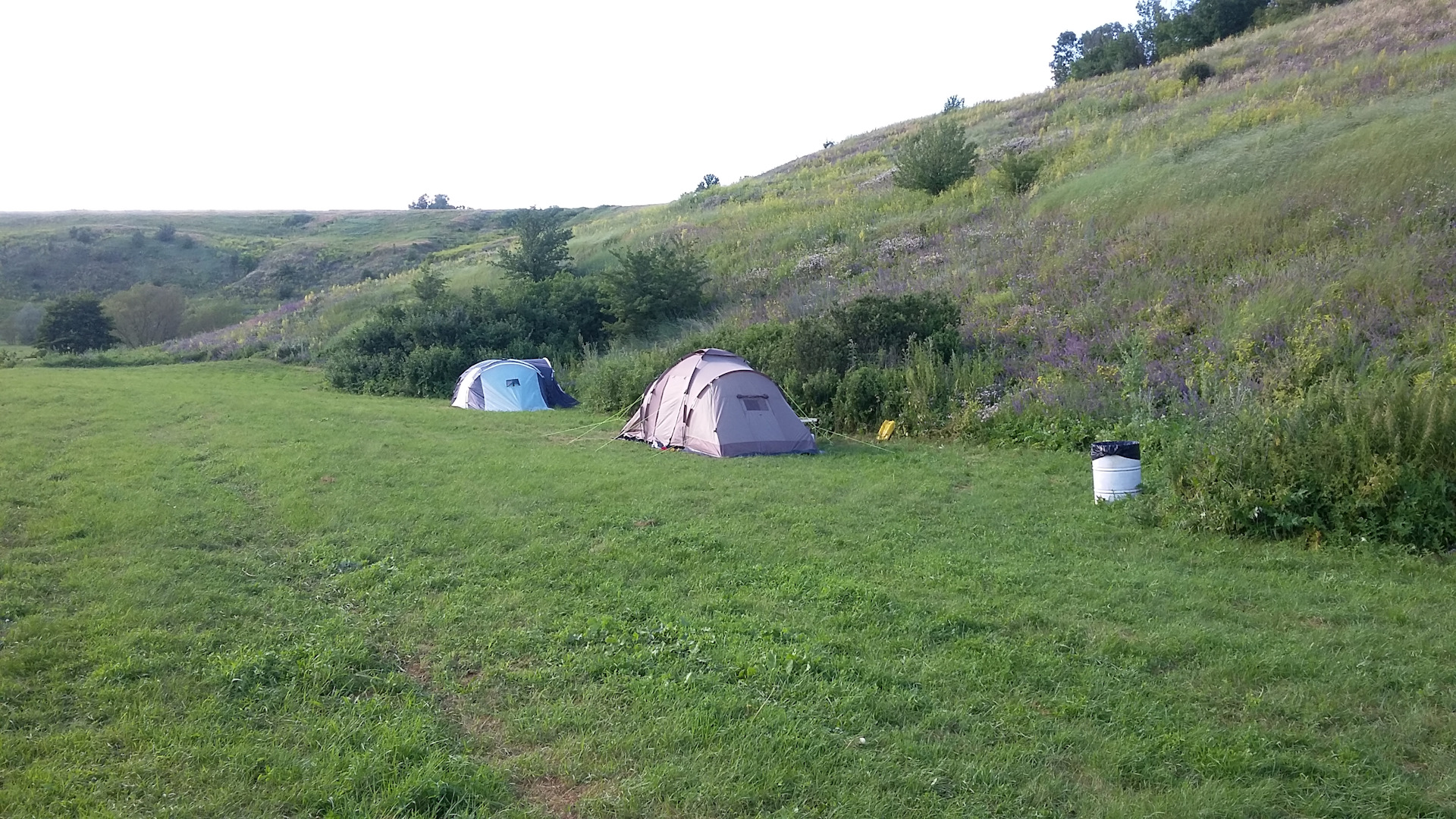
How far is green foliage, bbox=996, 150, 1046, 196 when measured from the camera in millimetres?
23781

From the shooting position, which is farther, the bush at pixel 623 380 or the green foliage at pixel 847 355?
the bush at pixel 623 380

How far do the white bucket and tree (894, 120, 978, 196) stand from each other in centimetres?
1993

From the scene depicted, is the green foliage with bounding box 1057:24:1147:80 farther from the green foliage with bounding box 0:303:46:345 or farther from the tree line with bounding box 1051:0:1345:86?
the green foliage with bounding box 0:303:46:345

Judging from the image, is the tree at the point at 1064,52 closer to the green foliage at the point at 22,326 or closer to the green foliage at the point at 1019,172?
the green foliage at the point at 1019,172

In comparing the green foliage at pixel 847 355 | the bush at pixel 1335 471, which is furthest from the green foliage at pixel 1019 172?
the bush at pixel 1335 471

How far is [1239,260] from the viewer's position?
47.2ft

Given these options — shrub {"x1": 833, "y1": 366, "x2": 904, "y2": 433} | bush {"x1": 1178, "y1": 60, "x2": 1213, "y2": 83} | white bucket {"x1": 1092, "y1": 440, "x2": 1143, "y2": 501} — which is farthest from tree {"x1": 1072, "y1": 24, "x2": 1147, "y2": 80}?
white bucket {"x1": 1092, "y1": 440, "x2": 1143, "y2": 501}

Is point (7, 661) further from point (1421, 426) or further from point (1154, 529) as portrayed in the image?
point (1421, 426)

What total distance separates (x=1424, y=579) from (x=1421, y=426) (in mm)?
1678

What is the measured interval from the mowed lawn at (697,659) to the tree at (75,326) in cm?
3322

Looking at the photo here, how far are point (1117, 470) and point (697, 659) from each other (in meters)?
5.44

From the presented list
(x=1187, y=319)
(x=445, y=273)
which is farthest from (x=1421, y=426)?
(x=445, y=273)

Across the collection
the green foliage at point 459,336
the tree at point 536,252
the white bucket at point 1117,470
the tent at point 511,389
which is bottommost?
the white bucket at point 1117,470

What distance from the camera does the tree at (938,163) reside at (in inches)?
1045
